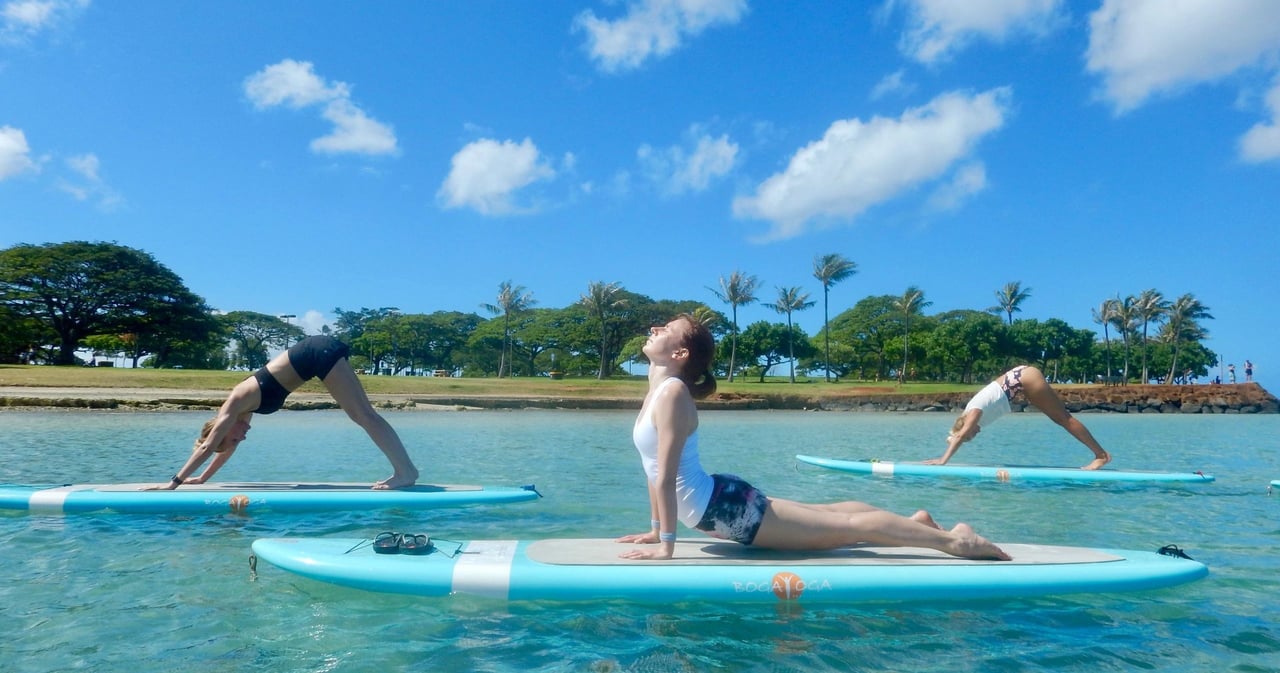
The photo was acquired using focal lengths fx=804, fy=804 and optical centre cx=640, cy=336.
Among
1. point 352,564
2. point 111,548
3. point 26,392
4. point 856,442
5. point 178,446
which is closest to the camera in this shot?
point 352,564

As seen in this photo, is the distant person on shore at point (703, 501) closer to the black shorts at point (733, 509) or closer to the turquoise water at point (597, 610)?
the black shorts at point (733, 509)

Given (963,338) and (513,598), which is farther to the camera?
(963,338)

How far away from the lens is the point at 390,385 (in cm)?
4509

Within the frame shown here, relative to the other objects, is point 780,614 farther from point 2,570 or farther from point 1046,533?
point 2,570

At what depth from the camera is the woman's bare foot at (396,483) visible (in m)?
8.33

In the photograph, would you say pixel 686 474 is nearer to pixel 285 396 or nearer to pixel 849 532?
pixel 849 532

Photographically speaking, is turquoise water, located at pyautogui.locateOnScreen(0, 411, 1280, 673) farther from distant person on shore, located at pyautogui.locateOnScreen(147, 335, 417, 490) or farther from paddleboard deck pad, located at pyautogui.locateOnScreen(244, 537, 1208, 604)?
distant person on shore, located at pyautogui.locateOnScreen(147, 335, 417, 490)

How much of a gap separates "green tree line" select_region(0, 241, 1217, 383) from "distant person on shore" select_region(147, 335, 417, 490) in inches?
1907

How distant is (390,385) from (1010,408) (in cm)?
3902

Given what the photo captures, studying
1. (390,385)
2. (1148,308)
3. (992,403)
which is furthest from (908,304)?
(992,403)

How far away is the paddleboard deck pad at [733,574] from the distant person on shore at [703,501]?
0.12 metres

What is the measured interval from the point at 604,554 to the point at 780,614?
3.67ft

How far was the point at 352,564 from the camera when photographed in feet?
15.7

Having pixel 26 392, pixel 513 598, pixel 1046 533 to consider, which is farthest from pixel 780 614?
pixel 26 392
